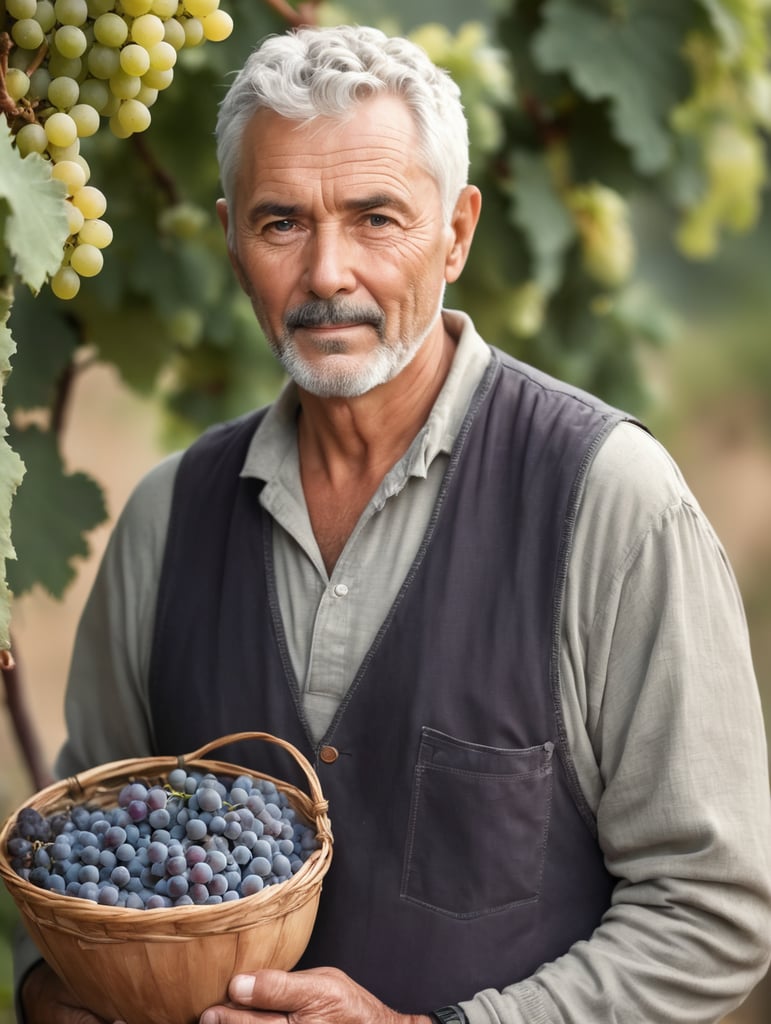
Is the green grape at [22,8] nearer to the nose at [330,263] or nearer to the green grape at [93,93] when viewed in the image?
the green grape at [93,93]

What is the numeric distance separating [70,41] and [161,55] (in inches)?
4.1

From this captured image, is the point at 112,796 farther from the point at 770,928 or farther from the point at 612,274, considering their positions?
the point at 612,274

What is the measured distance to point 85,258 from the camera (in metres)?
1.46

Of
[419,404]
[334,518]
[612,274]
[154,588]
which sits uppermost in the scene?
[612,274]

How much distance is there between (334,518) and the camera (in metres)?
2.09

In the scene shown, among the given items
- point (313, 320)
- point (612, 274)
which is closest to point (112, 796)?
point (313, 320)

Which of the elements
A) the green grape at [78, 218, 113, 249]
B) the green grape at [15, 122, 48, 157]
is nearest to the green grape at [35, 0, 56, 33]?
the green grape at [15, 122, 48, 157]

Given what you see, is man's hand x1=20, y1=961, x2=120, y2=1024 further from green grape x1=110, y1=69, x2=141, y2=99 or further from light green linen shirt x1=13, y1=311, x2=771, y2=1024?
green grape x1=110, y1=69, x2=141, y2=99

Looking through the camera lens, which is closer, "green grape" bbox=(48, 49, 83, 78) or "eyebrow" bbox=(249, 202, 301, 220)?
"green grape" bbox=(48, 49, 83, 78)

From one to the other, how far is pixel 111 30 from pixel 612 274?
2.03 m

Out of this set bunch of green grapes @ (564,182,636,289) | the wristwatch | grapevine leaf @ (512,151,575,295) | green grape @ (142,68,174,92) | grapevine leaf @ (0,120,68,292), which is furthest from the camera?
bunch of green grapes @ (564,182,636,289)

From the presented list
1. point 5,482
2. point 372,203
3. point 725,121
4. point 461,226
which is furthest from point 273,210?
point 725,121

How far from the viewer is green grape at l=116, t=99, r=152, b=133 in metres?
1.52

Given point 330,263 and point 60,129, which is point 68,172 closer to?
point 60,129
